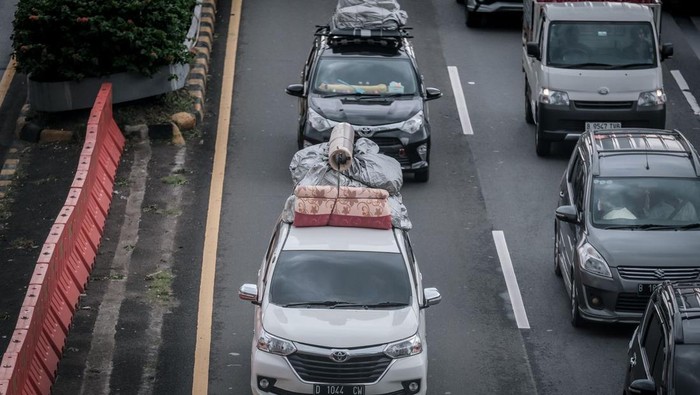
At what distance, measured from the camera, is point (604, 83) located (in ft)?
73.6

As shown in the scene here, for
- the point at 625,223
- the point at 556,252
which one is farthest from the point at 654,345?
the point at 556,252

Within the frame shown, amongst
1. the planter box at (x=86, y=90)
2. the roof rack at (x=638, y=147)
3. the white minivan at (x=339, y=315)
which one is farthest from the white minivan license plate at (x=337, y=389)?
the planter box at (x=86, y=90)

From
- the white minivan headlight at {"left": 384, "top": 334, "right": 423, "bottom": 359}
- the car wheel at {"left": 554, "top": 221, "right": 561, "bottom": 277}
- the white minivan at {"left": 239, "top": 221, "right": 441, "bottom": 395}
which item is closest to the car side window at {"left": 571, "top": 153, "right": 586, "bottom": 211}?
the car wheel at {"left": 554, "top": 221, "right": 561, "bottom": 277}

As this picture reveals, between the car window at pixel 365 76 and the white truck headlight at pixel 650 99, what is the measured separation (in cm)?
343

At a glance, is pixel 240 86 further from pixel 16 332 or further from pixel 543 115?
pixel 16 332

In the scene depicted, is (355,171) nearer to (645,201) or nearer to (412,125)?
(412,125)

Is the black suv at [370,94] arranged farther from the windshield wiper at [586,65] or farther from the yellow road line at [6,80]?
the yellow road line at [6,80]

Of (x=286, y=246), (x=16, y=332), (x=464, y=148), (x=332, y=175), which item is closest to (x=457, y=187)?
(x=464, y=148)

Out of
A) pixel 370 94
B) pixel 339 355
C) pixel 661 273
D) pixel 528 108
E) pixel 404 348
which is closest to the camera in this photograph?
pixel 339 355

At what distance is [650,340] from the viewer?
510 inches

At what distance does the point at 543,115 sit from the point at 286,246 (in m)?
8.35

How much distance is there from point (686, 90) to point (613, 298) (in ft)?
35.8

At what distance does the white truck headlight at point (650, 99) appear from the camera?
22.5m

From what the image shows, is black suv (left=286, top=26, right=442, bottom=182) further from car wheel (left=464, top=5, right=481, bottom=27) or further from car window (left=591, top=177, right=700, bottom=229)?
car wheel (left=464, top=5, right=481, bottom=27)
